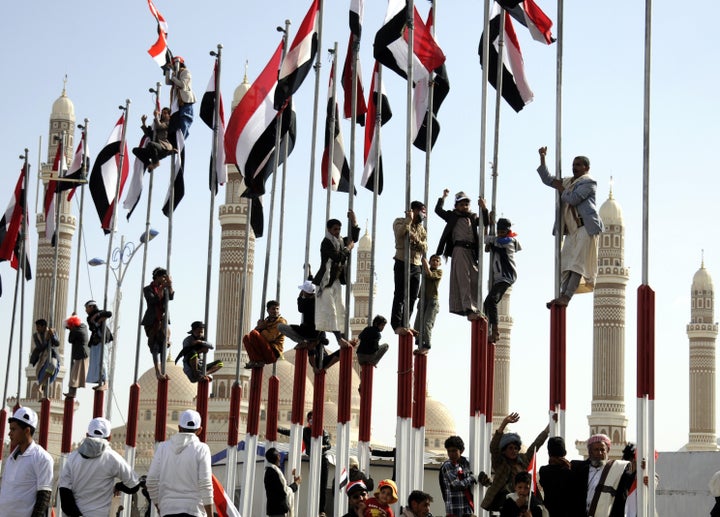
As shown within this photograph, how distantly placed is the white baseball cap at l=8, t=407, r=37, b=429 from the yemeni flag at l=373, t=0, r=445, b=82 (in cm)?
601

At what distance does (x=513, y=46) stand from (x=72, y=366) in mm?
8374

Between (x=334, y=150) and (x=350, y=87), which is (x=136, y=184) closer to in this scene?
(x=334, y=150)

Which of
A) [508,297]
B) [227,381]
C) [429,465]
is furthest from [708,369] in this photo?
[429,465]

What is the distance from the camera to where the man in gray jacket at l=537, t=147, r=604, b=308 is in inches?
392

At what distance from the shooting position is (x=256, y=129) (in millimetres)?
14758

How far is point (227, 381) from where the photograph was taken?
48.3 metres

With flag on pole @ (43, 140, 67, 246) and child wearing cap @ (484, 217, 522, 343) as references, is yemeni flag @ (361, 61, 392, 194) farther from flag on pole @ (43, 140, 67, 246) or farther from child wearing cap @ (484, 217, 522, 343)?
flag on pole @ (43, 140, 67, 246)

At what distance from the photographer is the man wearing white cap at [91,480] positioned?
761cm

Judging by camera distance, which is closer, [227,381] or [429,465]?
[429,465]

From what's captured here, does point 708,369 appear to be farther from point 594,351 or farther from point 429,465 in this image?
point 429,465

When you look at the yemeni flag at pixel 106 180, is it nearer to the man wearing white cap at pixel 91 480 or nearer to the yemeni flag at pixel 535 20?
the yemeni flag at pixel 535 20

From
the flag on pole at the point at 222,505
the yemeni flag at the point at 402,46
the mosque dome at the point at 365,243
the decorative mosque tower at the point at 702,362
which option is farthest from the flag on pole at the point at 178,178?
the decorative mosque tower at the point at 702,362

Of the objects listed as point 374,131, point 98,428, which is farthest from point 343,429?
point 98,428

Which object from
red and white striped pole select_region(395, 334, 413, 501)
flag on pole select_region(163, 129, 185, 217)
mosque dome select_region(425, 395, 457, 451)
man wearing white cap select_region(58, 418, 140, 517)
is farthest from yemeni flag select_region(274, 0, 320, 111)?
mosque dome select_region(425, 395, 457, 451)
